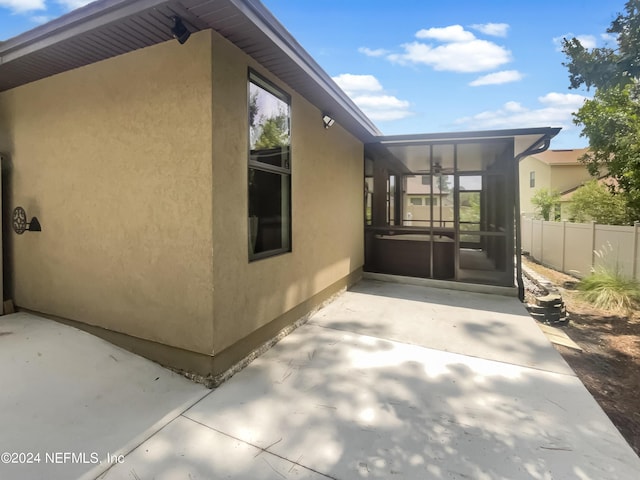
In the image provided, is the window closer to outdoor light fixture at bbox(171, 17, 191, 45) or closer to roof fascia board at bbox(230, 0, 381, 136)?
roof fascia board at bbox(230, 0, 381, 136)

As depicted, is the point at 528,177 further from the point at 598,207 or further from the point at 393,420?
the point at 393,420

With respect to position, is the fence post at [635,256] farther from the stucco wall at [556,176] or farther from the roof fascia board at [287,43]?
the stucco wall at [556,176]

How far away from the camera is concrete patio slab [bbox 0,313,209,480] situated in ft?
6.38

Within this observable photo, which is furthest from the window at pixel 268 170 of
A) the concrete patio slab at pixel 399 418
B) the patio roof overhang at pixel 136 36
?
the concrete patio slab at pixel 399 418

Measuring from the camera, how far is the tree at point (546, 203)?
18328 millimetres

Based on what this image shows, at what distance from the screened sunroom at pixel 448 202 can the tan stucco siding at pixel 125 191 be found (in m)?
4.67

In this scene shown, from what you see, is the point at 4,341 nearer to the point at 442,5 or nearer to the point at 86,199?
the point at 86,199

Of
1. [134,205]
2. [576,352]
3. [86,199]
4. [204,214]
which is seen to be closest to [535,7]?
[576,352]

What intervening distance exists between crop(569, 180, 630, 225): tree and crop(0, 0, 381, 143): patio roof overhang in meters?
10.5

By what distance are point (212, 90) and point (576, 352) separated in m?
4.94

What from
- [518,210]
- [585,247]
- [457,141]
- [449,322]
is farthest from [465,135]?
[585,247]

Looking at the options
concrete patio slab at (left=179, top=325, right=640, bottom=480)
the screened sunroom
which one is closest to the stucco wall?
the screened sunroom

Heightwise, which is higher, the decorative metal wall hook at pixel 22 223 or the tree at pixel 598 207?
the tree at pixel 598 207

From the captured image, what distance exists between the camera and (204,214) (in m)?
2.72
